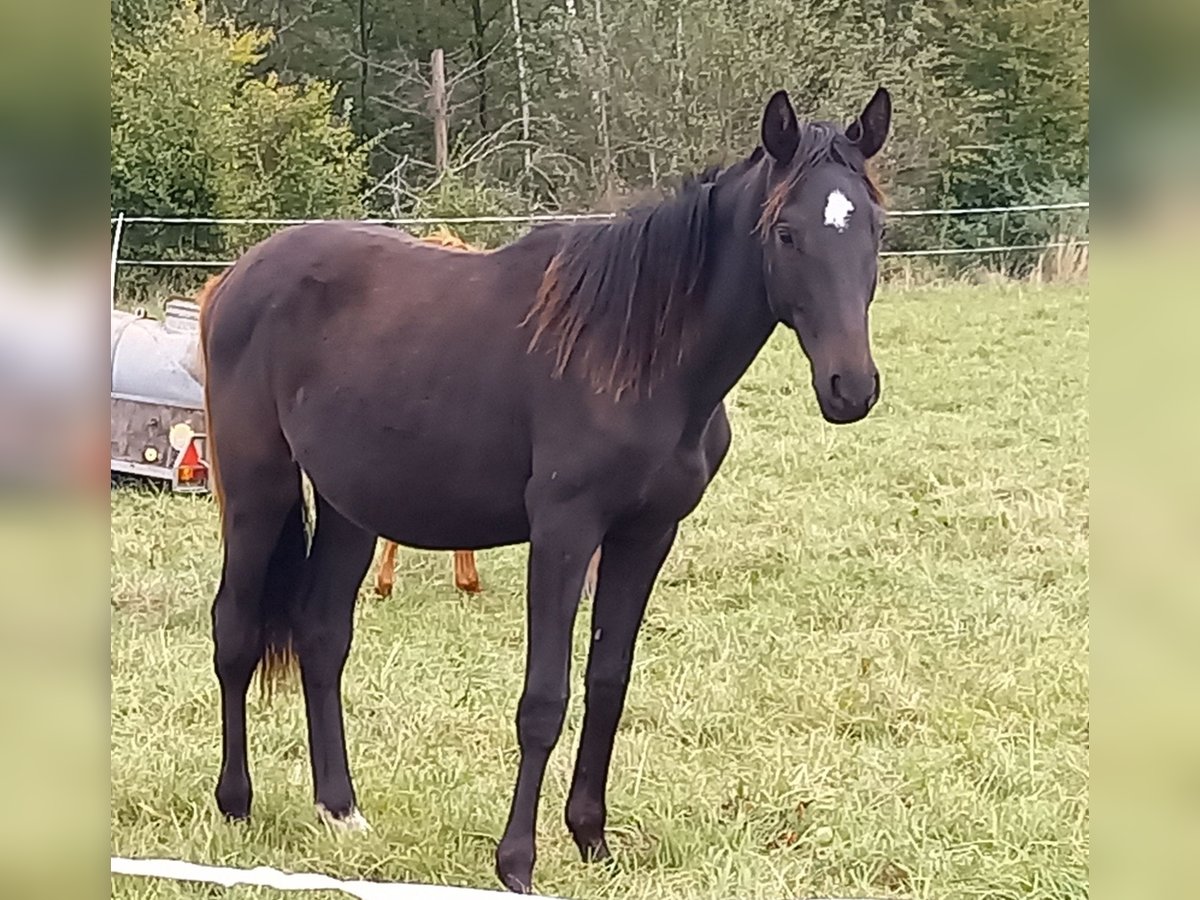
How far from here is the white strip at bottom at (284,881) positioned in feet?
6.83

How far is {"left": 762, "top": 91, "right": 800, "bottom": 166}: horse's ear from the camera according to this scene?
6.27 feet

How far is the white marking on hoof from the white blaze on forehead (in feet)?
4.51

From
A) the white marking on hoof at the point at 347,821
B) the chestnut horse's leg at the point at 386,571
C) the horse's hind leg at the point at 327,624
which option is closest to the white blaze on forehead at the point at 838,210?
the horse's hind leg at the point at 327,624

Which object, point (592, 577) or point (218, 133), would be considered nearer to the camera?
point (592, 577)

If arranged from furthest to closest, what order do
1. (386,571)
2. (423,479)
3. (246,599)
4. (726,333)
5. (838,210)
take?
(386,571) → (246,599) → (423,479) → (726,333) → (838,210)

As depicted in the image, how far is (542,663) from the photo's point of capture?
6.97 feet

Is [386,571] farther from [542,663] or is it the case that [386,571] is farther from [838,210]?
[838,210]

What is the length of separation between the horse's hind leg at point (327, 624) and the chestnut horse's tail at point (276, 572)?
21 millimetres

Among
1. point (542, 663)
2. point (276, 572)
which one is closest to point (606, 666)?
point (542, 663)

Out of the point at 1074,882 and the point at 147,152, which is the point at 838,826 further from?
the point at 147,152

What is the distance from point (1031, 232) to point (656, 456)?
0.74m

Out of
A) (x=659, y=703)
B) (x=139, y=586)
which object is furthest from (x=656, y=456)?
(x=139, y=586)

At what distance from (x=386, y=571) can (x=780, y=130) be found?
1247 millimetres

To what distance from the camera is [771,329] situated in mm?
2047
